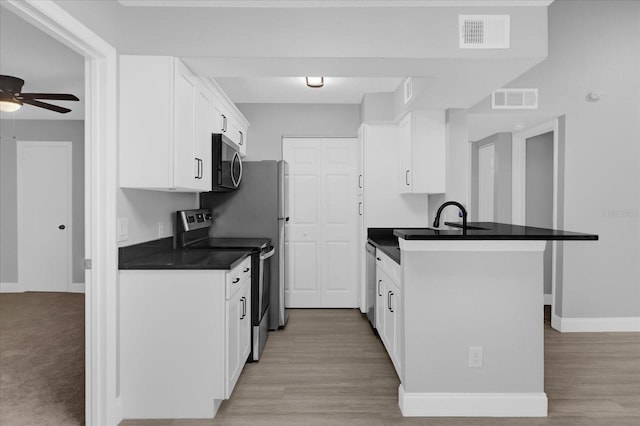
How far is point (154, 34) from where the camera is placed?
7.57 ft

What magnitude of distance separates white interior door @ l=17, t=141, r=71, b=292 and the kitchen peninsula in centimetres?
521

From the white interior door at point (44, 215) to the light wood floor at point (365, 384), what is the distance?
376 cm

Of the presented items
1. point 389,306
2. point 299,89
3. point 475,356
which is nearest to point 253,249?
point 389,306

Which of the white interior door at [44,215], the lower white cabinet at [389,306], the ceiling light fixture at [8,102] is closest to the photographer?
the lower white cabinet at [389,306]

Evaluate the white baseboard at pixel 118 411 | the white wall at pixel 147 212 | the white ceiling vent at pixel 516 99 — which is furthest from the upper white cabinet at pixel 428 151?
the white baseboard at pixel 118 411

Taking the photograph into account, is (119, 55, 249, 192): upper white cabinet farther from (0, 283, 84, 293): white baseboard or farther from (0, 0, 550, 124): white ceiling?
(0, 283, 84, 293): white baseboard

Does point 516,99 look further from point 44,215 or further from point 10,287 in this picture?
point 10,287

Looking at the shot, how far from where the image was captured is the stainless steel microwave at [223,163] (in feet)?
9.98

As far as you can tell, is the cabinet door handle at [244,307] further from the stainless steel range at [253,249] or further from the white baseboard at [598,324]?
the white baseboard at [598,324]

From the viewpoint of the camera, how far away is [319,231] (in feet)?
15.9

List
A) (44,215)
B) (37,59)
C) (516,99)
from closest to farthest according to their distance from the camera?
(37,59) < (516,99) < (44,215)

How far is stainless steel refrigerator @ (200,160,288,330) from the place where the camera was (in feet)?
12.5

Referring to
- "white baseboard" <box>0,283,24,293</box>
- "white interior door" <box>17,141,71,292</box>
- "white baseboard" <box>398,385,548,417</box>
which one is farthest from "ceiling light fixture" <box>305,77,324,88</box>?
"white baseboard" <box>0,283,24,293</box>

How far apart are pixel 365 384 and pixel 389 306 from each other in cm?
57
